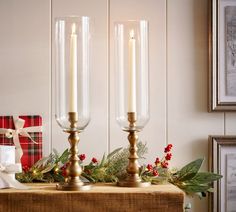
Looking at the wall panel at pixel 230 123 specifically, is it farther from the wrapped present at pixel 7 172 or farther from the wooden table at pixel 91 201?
the wrapped present at pixel 7 172

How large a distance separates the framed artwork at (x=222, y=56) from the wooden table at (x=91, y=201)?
42 centimetres

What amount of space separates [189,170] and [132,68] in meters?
0.33

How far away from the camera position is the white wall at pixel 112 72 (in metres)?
1.50

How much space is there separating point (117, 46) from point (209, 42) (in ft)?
1.05

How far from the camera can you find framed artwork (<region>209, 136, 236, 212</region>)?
4.99 feet

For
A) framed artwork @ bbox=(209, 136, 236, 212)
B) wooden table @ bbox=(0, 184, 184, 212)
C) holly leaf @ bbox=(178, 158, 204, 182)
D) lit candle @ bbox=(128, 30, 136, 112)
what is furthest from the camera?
framed artwork @ bbox=(209, 136, 236, 212)

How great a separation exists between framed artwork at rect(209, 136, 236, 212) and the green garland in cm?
8

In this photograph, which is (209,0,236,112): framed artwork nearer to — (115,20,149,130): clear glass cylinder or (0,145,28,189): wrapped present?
(115,20,149,130): clear glass cylinder

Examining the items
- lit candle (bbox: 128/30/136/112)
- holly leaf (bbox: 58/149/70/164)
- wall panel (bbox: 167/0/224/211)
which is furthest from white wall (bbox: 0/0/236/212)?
lit candle (bbox: 128/30/136/112)

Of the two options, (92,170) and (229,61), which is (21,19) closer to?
(92,170)

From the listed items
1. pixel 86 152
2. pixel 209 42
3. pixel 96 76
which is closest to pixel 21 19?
pixel 96 76

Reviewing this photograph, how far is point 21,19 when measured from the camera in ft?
4.94

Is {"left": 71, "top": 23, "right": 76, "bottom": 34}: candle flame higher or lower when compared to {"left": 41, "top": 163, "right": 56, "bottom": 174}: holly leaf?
higher

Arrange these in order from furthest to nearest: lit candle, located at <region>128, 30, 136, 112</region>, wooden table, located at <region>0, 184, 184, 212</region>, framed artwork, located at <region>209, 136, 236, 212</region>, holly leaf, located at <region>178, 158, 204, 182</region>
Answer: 1. framed artwork, located at <region>209, 136, 236, 212</region>
2. holly leaf, located at <region>178, 158, 204, 182</region>
3. lit candle, located at <region>128, 30, 136, 112</region>
4. wooden table, located at <region>0, 184, 184, 212</region>
